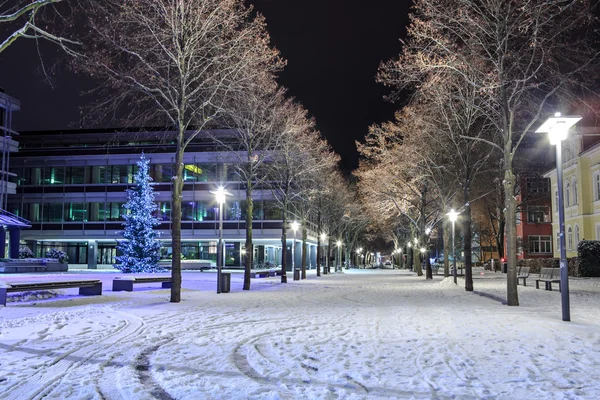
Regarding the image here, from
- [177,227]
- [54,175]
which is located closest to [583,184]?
[177,227]

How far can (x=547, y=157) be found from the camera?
54.6 meters

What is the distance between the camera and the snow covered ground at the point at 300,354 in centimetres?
617

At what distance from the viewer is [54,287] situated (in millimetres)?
17516

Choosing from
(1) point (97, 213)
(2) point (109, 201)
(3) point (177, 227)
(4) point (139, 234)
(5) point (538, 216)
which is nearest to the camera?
(3) point (177, 227)

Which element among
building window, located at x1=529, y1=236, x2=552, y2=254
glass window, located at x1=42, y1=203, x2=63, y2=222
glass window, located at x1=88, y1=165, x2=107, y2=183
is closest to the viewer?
glass window, located at x1=88, y1=165, x2=107, y2=183

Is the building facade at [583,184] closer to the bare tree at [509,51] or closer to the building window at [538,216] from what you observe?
the building window at [538,216]

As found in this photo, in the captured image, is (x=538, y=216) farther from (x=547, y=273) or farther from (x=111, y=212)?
(x=111, y=212)

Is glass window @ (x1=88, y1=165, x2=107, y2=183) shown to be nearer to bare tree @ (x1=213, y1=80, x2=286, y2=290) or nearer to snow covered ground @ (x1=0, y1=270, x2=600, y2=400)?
bare tree @ (x1=213, y1=80, x2=286, y2=290)

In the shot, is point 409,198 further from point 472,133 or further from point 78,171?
point 78,171

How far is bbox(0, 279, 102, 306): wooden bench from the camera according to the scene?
15576 mm

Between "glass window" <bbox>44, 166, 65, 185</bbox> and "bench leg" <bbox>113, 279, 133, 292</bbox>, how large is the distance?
4348 cm

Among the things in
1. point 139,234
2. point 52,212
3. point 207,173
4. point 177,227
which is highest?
point 207,173

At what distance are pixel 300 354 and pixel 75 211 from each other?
58395mm

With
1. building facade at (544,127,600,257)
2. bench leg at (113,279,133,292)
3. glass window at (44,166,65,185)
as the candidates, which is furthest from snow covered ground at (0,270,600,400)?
glass window at (44,166,65,185)
